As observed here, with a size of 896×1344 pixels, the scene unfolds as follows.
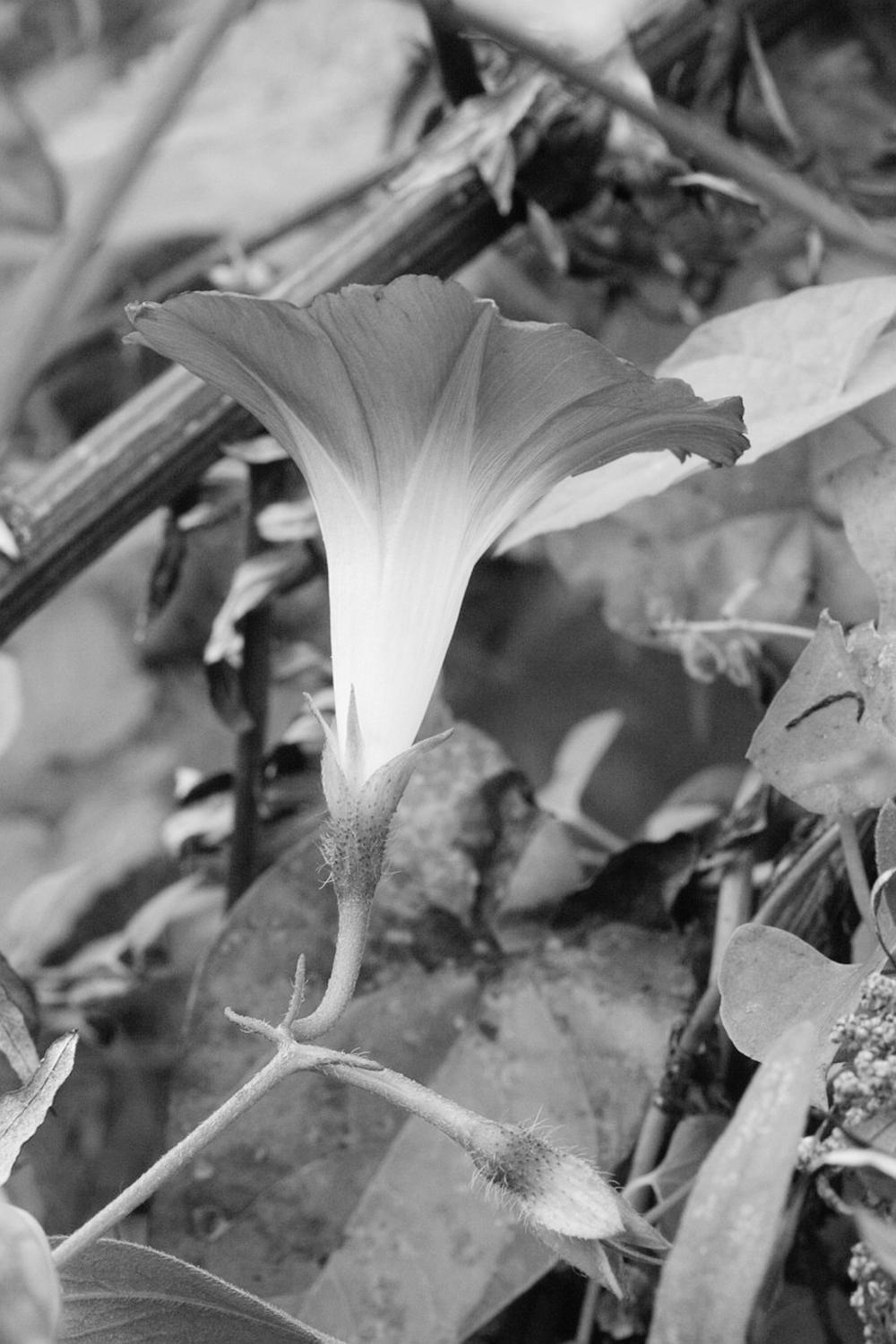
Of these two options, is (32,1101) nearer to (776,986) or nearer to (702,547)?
(776,986)

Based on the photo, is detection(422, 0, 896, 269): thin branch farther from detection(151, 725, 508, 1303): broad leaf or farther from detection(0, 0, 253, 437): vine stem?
detection(151, 725, 508, 1303): broad leaf

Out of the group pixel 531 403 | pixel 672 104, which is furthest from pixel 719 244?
pixel 531 403

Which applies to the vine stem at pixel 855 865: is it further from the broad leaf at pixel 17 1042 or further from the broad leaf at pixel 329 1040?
the broad leaf at pixel 17 1042

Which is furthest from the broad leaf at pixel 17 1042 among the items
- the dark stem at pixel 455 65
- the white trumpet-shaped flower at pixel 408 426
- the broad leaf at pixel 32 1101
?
the dark stem at pixel 455 65

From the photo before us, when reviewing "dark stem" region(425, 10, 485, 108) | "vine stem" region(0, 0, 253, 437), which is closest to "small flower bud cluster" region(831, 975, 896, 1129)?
"vine stem" region(0, 0, 253, 437)

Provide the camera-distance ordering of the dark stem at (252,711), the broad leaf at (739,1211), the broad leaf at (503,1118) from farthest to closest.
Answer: the dark stem at (252,711)
the broad leaf at (503,1118)
the broad leaf at (739,1211)
